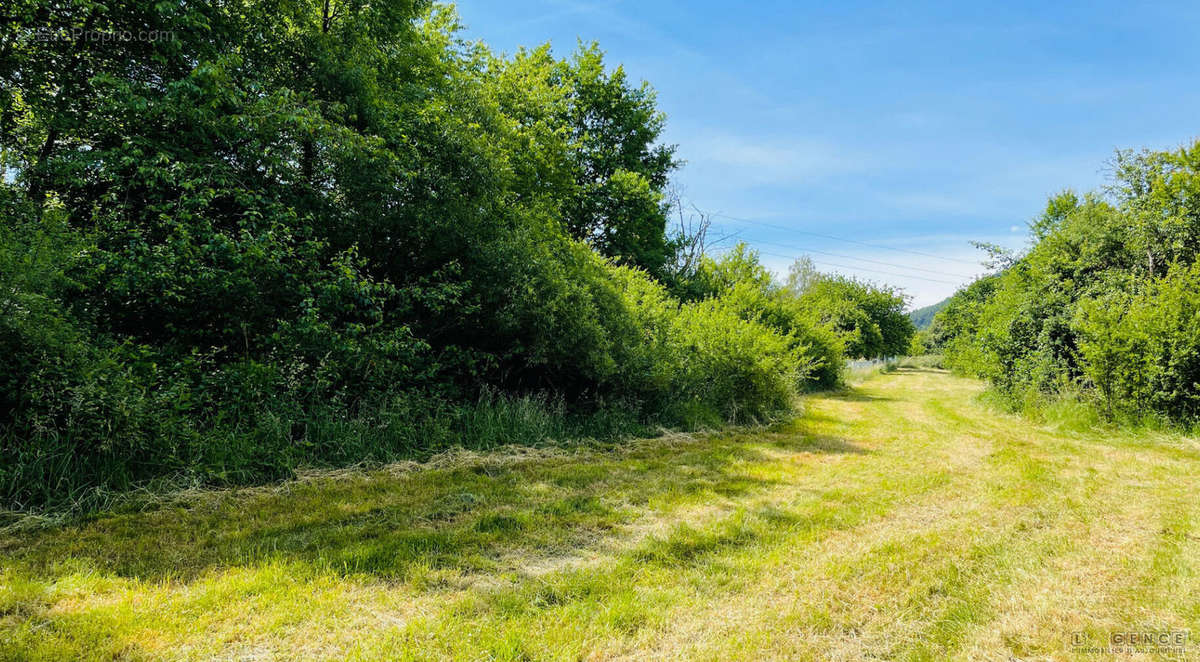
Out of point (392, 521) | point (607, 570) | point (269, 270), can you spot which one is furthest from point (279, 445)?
point (607, 570)

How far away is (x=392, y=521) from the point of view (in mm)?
3721

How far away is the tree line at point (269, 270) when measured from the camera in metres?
4.08

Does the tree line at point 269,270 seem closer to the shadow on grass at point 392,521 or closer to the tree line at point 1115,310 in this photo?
the shadow on grass at point 392,521

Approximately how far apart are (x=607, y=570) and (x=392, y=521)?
1739 mm

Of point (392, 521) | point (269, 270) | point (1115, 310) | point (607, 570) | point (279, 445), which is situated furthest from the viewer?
point (1115, 310)

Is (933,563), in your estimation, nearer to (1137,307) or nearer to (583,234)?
(1137,307)

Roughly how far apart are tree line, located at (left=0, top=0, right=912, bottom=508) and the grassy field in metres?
0.93

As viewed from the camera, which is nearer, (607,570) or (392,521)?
(607,570)

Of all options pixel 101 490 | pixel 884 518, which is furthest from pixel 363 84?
pixel 884 518

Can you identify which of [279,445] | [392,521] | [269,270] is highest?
[269,270]

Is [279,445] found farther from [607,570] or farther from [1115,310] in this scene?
[1115,310]

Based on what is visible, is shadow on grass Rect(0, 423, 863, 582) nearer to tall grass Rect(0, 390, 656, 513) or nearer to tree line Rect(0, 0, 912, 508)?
tall grass Rect(0, 390, 656, 513)

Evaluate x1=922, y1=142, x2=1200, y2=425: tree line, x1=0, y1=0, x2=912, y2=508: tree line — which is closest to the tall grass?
x1=0, y1=0, x2=912, y2=508: tree line

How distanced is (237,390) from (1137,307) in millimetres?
14171
